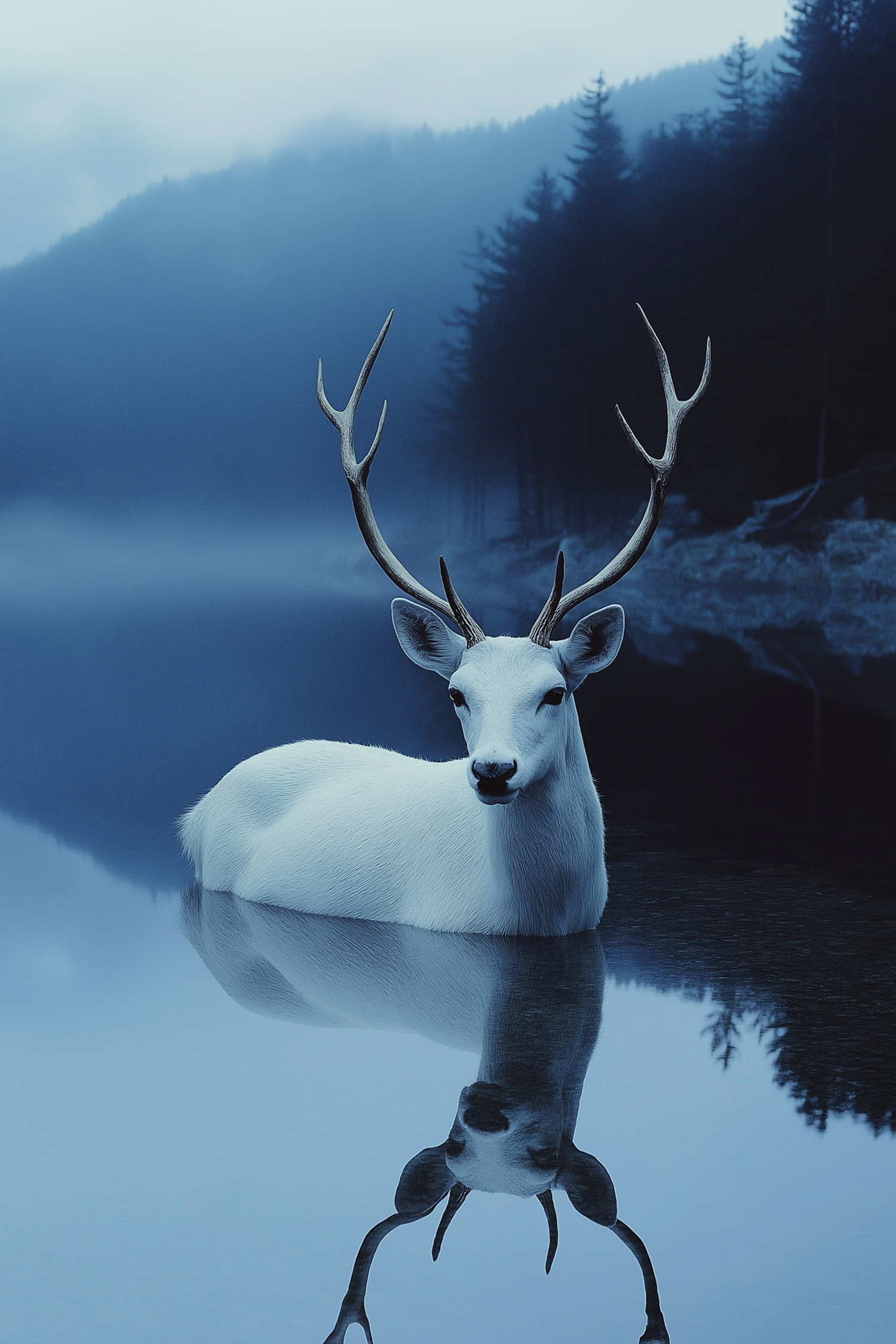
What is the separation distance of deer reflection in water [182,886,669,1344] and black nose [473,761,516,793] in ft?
2.84

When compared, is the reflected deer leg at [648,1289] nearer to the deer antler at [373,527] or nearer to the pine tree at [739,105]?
the deer antler at [373,527]

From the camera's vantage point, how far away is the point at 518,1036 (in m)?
5.25

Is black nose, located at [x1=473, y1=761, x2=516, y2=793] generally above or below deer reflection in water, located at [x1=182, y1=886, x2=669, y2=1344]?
above

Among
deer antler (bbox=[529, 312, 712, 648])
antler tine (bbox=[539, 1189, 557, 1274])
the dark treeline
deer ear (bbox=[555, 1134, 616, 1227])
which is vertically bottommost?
deer ear (bbox=[555, 1134, 616, 1227])

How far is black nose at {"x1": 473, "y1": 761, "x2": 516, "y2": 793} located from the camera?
5398 mm

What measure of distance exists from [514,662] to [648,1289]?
9.69 ft

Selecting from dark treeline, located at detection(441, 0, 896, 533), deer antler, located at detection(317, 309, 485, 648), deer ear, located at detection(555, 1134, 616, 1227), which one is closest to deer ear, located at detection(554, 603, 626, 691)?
deer antler, located at detection(317, 309, 485, 648)

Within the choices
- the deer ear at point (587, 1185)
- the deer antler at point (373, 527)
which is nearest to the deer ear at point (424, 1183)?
the deer ear at point (587, 1185)

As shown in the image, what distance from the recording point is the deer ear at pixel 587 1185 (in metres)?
3.78

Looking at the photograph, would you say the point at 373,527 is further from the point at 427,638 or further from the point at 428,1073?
the point at 428,1073

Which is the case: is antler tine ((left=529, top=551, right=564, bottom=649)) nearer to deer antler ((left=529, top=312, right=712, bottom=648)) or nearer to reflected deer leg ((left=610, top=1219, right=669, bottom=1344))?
deer antler ((left=529, top=312, right=712, bottom=648))

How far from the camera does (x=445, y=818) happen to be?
6.85 m

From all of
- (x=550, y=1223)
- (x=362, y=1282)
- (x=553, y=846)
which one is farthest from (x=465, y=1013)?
(x=362, y=1282)

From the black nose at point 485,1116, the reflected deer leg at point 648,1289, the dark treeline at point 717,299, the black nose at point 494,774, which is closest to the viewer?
the reflected deer leg at point 648,1289
